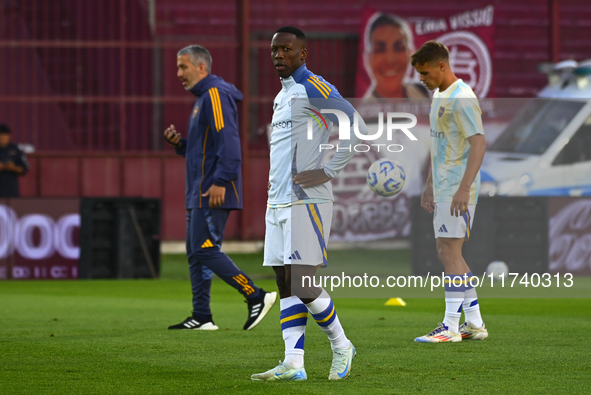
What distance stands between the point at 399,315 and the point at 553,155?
251 inches

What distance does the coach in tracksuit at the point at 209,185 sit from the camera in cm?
677

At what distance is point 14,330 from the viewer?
272 inches

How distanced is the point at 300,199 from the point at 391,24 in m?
16.0

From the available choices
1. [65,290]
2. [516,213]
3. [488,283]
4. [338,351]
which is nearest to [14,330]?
[338,351]

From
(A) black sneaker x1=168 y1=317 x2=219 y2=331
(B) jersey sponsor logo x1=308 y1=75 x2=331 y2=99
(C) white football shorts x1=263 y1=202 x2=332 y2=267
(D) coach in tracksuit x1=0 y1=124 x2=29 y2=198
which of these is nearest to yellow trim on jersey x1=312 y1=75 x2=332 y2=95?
(B) jersey sponsor logo x1=308 y1=75 x2=331 y2=99

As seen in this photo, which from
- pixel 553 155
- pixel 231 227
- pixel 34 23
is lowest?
pixel 231 227

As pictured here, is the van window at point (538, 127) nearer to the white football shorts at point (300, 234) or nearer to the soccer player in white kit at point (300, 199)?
the soccer player in white kit at point (300, 199)

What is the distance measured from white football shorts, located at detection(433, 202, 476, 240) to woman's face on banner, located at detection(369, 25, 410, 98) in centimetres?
1391

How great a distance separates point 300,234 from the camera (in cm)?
464

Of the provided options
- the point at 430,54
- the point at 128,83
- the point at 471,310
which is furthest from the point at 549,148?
the point at 128,83

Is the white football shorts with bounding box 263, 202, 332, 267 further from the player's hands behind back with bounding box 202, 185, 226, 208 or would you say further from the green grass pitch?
the player's hands behind back with bounding box 202, 185, 226, 208

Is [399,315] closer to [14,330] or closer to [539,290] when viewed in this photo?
[539,290]

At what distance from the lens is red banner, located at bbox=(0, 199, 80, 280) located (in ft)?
39.8

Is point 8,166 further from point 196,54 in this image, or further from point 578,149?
point 578,149
